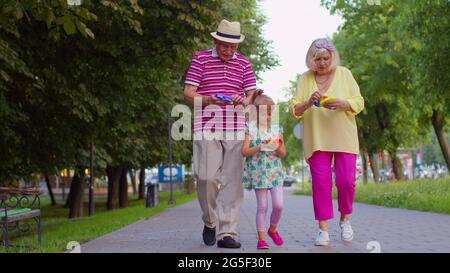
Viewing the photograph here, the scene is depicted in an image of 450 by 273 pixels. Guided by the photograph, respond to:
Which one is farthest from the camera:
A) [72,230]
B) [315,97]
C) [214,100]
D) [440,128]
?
[440,128]

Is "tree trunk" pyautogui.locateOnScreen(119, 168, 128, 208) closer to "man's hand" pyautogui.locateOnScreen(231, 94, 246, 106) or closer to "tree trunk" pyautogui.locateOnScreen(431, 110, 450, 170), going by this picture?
"tree trunk" pyautogui.locateOnScreen(431, 110, 450, 170)

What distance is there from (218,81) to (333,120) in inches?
46.6

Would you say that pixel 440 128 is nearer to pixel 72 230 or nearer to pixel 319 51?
pixel 72 230

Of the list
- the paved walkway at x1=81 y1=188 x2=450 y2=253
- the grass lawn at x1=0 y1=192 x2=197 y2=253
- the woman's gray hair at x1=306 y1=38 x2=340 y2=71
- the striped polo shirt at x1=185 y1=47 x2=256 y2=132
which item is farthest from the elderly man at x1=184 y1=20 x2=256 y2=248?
the grass lawn at x1=0 y1=192 x2=197 y2=253

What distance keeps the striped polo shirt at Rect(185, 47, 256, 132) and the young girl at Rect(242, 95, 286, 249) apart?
0.57 feet

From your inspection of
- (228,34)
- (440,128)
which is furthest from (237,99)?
(440,128)

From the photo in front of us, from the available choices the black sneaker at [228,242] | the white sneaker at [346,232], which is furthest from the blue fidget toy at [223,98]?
the white sneaker at [346,232]

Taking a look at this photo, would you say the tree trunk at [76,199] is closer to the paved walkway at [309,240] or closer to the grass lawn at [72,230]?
the grass lawn at [72,230]

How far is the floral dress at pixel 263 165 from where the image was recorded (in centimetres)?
686

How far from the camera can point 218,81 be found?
677 cm
